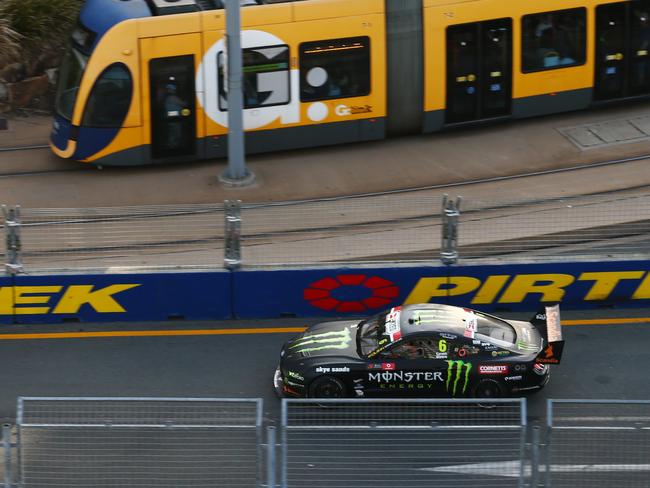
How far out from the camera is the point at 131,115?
20.2 metres

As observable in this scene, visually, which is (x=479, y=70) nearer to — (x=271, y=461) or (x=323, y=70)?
(x=323, y=70)

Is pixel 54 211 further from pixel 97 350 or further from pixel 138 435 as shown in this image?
pixel 138 435

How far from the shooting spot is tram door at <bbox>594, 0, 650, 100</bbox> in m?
21.9

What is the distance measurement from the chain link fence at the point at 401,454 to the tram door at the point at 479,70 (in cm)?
989

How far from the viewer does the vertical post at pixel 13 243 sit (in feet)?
50.4

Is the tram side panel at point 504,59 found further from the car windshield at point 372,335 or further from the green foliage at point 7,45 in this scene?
the green foliage at point 7,45

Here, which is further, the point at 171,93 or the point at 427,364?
the point at 171,93

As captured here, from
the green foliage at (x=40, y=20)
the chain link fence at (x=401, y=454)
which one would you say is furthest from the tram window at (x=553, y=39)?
the chain link fence at (x=401, y=454)

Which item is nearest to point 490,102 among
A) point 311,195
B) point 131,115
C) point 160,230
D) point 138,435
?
point 311,195

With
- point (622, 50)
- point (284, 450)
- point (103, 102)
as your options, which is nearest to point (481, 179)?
point (622, 50)

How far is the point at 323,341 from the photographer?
14.1 m

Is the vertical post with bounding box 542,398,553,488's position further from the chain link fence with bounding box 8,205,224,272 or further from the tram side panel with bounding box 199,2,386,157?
the tram side panel with bounding box 199,2,386,157

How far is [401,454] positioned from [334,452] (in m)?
0.70

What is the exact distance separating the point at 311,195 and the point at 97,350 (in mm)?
6015
